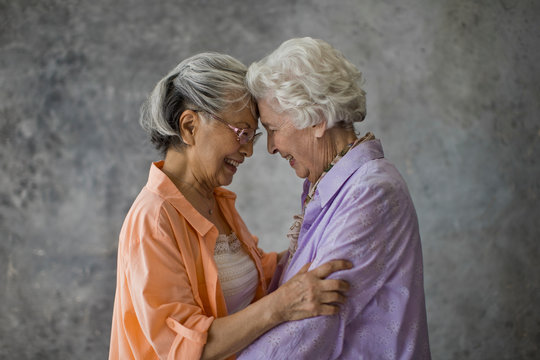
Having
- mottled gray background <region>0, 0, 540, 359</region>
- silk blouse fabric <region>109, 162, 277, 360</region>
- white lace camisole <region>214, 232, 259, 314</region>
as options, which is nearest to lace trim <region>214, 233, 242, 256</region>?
white lace camisole <region>214, 232, 259, 314</region>

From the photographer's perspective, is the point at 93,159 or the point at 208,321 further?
the point at 93,159

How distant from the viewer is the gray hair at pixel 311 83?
1644 millimetres

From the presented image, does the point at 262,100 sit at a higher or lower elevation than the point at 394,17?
lower

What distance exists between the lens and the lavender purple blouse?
147 cm

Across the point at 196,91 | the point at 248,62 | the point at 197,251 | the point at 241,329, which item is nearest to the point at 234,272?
the point at 197,251

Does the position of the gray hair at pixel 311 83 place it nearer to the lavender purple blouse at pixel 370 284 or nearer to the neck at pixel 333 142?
the neck at pixel 333 142

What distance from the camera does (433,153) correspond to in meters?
3.23

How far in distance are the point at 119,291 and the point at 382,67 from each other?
2.30 meters

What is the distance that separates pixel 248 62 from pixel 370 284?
2136mm

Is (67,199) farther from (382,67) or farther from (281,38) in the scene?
(382,67)

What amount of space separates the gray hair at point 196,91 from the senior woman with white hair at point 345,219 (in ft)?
0.24

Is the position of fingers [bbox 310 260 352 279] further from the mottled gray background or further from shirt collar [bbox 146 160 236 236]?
the mottled gray background

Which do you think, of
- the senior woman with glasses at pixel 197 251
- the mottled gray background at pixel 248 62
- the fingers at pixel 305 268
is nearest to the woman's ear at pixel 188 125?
the senior woman with glasses at pixel 197 251

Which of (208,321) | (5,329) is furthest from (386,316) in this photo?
(5,329)
